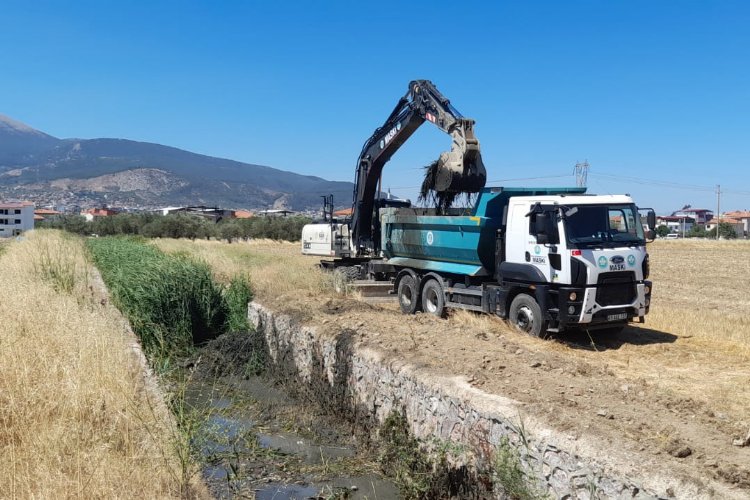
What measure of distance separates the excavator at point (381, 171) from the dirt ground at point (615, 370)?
2571mm

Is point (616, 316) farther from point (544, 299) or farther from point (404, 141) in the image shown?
point (404, 141)

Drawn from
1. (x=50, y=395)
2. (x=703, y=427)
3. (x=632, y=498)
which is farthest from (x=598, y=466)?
(x=50, y=395)

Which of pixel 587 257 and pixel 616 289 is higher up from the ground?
pixel 587 257

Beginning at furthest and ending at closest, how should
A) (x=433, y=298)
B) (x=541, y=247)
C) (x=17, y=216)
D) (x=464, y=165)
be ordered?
1. (x=17, y=216)
2. (x=433, y=298)
3. (x=464, y=165)
4. (x=541, y=247)

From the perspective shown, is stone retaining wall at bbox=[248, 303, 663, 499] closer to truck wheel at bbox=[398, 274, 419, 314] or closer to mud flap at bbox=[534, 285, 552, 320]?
mud flap at bbox=[534, 285, 552, 320]

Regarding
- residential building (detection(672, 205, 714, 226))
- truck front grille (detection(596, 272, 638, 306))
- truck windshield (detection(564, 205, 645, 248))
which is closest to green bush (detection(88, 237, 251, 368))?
truck windshield (detection(564, 205, 645, 248))

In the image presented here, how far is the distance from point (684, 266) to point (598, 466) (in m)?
30.1

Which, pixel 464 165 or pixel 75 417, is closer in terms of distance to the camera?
pixel 75 417

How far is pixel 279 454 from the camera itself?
302 inches

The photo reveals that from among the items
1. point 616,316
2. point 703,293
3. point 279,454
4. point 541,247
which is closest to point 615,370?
point 616,316

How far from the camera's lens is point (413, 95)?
1496 cm

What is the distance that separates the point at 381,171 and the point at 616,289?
8116mm

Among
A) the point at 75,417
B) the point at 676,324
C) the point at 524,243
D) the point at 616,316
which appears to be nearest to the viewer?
the point at 75,417

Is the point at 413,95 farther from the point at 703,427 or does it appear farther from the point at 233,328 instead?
the point at 703,427
